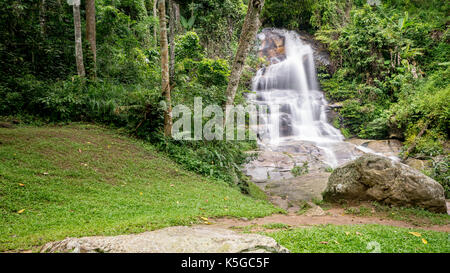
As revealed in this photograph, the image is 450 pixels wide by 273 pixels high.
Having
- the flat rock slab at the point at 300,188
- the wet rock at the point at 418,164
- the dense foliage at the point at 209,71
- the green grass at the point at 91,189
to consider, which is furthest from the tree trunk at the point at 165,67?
the wet rock at the point at 418,164

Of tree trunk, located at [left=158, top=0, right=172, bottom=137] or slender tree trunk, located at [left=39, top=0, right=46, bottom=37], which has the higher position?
slender tree trunk, located at [left=39, top=0, right=46, bottom=37]

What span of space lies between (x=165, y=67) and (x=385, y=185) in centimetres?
760

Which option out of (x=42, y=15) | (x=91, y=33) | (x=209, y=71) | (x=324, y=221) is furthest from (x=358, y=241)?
(x=42, y=15)

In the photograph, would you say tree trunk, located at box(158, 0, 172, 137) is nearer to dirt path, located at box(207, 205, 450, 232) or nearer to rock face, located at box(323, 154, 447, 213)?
dirt path, located at box(207, 205, 450, 232)

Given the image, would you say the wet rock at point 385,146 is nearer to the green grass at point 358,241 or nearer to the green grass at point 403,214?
the green grass at point 403,214

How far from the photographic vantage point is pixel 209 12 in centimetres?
1767

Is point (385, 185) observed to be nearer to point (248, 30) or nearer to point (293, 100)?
point (248, 30)

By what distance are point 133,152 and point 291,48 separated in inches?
911

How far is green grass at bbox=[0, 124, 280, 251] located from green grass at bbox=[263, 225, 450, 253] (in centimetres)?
192

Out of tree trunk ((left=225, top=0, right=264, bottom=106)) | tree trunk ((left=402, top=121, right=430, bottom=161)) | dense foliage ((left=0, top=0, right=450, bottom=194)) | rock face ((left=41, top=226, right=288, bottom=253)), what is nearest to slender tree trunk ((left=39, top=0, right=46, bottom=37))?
dense foliage ((left=0, top=0, right=450, bottom=194))

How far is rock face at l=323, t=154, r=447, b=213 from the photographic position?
671 cm

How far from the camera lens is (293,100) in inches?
824

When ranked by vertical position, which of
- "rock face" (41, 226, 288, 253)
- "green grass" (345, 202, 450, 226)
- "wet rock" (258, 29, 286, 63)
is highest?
"wet rock" (258, 29, 286, 63)
